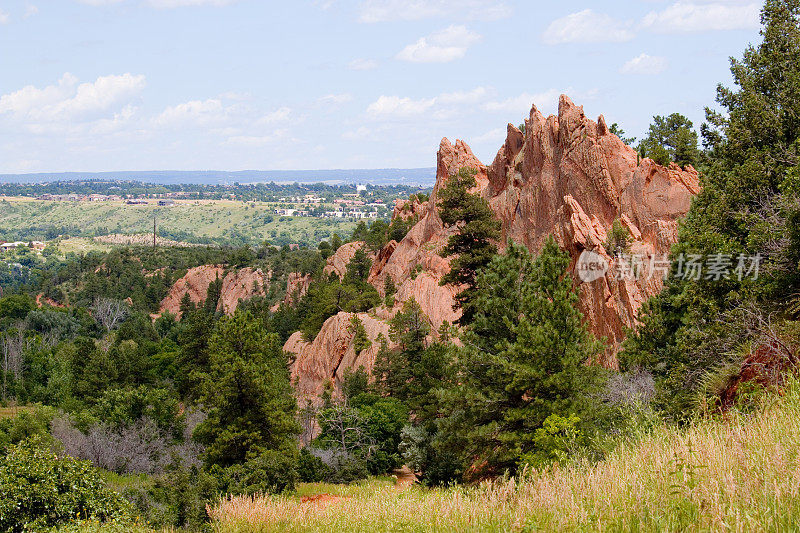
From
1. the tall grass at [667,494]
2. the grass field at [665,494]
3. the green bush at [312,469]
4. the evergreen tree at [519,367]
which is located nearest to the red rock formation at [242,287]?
the green bush at [312,469]

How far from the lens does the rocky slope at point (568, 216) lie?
3152cm

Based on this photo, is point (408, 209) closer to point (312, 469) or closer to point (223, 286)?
point (223, 286)

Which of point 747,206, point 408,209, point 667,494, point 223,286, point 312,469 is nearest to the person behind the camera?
point 667,494

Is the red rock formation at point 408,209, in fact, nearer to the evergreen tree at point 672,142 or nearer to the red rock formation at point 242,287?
the evergreen tree at point 672,142

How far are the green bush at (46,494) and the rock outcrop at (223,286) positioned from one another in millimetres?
73172

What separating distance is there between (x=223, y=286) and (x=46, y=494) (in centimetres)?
8668

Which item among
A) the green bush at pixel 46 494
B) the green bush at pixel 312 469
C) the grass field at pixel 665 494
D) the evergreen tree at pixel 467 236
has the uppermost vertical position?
the evergreen tree at pixel 467 236

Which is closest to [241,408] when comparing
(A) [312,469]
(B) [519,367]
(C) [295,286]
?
(A) [312,469]

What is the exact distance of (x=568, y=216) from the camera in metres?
35.4

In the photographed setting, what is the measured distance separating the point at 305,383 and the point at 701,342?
34.4m

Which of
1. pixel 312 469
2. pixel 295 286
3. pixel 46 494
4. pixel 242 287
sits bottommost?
pixel 242 287

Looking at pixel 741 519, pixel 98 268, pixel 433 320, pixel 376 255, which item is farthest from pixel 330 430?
pixel 98 268

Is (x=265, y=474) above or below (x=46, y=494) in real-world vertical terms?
below

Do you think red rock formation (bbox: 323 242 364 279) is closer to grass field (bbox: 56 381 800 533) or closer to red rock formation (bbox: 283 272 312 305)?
red rock formation (bbox: 283 272 312 305)
